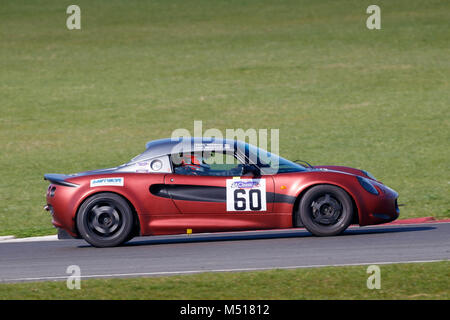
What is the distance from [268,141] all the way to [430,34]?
19.5m

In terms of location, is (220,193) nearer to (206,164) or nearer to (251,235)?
(206,164)

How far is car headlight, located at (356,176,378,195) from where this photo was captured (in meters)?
9.62

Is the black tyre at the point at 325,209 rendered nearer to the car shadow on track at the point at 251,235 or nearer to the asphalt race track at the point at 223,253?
the asphalt race track at the point at 223,253

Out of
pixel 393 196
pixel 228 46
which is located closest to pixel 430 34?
pixel 228 46

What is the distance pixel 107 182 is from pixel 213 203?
4.58 feet

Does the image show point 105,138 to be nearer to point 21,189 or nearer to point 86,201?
point 21,189

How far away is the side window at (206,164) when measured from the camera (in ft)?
32.3

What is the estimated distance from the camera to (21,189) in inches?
667

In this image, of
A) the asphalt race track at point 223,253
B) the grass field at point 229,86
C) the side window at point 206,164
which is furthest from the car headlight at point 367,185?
the grass field at point 229,86

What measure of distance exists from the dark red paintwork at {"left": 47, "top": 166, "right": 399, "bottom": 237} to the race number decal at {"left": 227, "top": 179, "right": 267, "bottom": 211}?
0.25ft

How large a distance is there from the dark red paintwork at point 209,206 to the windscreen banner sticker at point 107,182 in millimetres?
51

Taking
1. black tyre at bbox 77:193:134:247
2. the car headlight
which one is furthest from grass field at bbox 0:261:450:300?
black tyre at bbox 77:193:134:247

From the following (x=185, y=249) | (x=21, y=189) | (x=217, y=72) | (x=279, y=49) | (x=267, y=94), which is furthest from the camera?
(x=279, y=49)

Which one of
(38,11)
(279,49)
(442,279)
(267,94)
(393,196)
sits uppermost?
(38,11)
